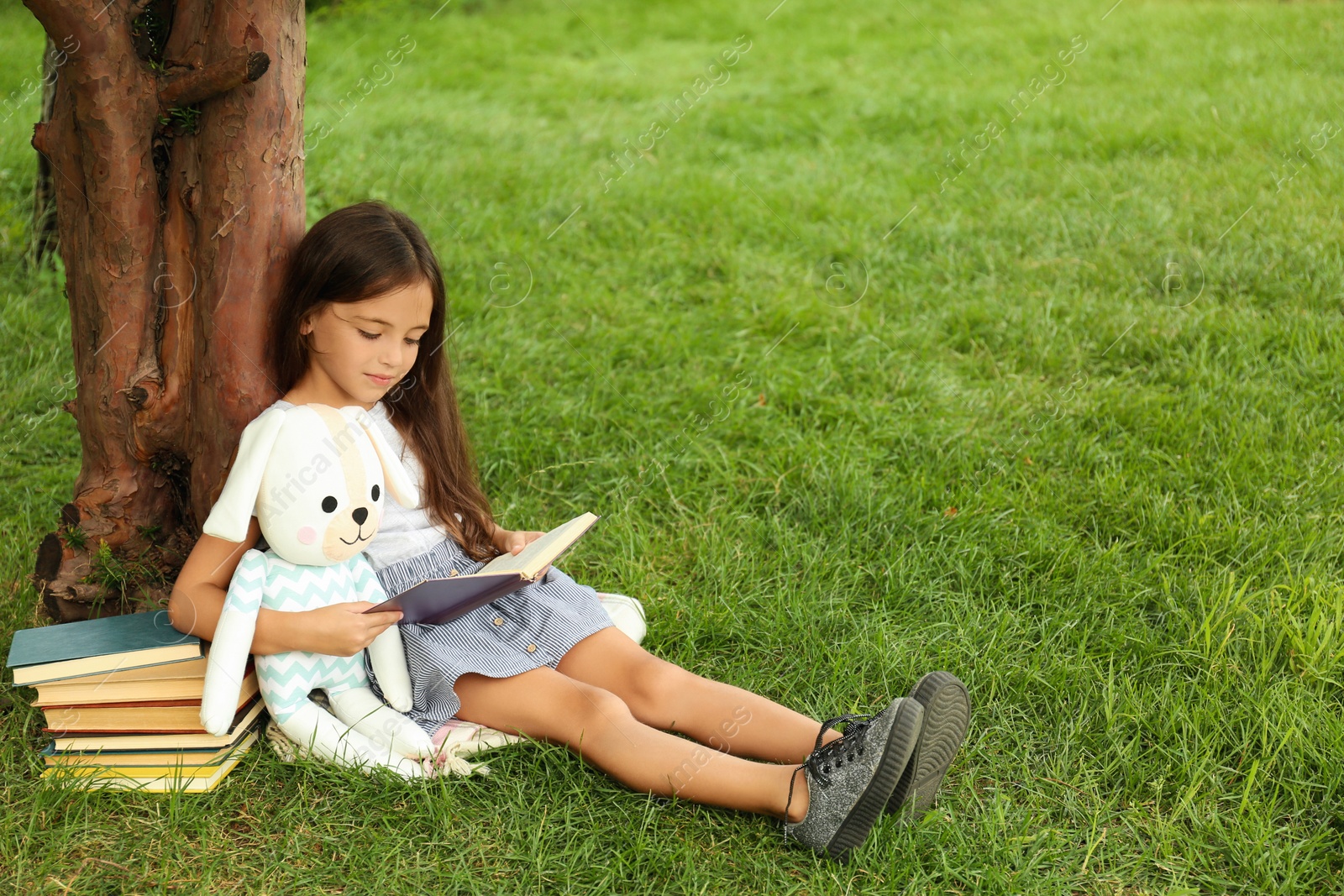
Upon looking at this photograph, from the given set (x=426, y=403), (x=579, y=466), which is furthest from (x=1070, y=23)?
(x=426, y=403)

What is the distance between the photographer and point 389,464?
248 centimetres

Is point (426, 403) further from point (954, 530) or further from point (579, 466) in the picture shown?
point (954, 530)

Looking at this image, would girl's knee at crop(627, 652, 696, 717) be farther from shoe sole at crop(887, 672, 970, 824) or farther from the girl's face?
the girl's face

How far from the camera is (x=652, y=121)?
6.75 meters

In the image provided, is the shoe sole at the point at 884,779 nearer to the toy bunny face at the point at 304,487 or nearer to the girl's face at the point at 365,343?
the toy bunny face at the point at 304,487

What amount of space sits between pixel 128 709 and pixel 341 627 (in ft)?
1.71

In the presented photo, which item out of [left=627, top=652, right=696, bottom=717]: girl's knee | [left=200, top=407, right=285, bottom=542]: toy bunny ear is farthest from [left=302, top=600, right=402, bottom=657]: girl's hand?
[left=627, top=652, right=696, bottom=717]: girl's knee

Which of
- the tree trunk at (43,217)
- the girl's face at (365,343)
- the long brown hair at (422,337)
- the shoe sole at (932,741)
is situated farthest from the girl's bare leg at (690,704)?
the tree trunk at (43,217)

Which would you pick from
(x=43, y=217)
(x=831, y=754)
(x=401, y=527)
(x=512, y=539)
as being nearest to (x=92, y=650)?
(x=401, y=527)

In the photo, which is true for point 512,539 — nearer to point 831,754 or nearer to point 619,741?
point 619,741

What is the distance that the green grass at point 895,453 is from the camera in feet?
7.16

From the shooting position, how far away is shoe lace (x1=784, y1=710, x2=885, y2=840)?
212cm

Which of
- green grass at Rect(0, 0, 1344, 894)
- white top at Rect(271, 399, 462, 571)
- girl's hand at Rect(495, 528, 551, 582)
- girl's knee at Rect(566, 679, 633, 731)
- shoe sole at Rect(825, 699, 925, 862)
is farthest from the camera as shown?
girl's hand at Rect(495, 528, 551, 582)

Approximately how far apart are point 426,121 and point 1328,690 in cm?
570
